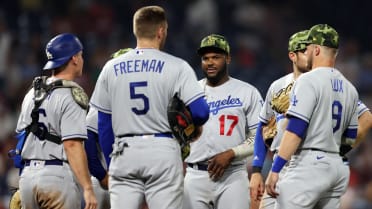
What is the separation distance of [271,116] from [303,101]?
1.10 metres

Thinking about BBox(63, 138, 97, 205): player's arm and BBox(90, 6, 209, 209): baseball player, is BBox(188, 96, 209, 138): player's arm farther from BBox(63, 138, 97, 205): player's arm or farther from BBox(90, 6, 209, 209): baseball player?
BBox(63, 138, 97, 205): player's arm

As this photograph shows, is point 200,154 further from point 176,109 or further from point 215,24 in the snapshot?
point 215,24

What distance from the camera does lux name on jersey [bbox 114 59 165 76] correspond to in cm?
693

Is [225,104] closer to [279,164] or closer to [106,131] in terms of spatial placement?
[106,131]

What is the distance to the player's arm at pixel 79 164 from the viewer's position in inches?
283

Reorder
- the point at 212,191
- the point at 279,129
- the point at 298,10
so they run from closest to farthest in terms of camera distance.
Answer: the point at 279,129 < the point at 212,191 < the point at 298,10

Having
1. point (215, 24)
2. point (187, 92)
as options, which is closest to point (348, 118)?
point (187, 92)

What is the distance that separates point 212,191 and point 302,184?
1.36 metres

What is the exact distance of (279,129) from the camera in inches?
299

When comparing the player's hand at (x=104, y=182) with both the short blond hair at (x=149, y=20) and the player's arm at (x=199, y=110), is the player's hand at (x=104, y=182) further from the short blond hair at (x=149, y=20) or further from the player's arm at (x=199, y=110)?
the short blond hair at (x=149, y=20)

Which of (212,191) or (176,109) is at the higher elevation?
(176,109)

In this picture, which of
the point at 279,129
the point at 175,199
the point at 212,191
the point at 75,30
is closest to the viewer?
the point at 175,199

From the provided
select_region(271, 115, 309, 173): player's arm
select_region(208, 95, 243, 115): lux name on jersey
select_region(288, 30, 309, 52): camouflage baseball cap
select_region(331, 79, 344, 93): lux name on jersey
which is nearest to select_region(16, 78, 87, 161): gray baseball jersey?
select_region(208, 95, 243, 115): lux name on jersey

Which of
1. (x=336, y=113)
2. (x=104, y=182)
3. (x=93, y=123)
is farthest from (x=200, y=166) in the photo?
(x=336, y=113)
